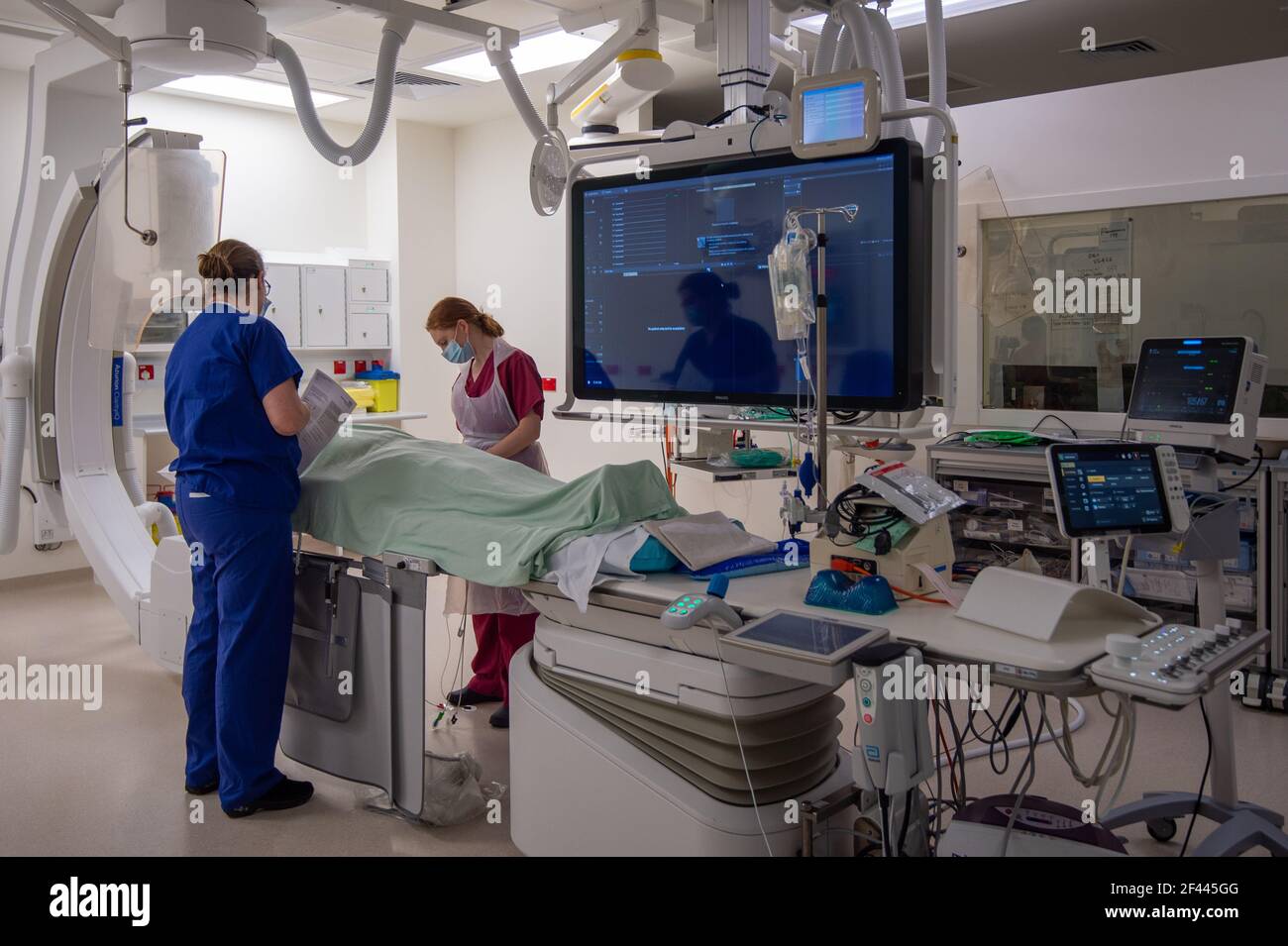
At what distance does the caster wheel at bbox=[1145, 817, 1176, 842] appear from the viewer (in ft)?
9.18

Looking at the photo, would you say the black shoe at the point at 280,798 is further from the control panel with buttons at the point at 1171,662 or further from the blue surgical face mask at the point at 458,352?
the control panel with buttons at the point at 1171,662

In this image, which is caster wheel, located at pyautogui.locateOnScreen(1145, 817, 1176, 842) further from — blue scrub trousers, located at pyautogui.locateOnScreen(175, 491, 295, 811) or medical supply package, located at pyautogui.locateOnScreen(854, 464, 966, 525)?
blue scrub trousers, located at pyautogui.locateOnScreen(175, 491, 295, 811)

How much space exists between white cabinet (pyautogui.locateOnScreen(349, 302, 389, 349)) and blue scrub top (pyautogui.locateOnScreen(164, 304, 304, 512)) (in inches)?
163

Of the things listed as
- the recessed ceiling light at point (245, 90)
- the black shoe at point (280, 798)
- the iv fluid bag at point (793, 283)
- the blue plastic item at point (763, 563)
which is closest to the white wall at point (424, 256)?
the recessed ceiling light at point (245, 90)

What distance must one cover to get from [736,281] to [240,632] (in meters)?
1.65

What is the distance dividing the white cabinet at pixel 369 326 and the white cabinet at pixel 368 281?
0.06m

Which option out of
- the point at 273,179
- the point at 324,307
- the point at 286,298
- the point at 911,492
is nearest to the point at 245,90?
the point at 273,179

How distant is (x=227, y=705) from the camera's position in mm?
2955

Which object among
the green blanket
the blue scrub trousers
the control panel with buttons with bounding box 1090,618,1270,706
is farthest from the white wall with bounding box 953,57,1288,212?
the blue scrub trousers

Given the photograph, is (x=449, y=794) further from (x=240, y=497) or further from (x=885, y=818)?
(x=885, y=818)

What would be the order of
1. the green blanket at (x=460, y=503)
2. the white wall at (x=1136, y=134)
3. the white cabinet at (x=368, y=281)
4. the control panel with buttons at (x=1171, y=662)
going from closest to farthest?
the control panel with buttons at (x=1171, y=662) < the green blanket at (x=460, y=503) < the white wall at (x=1136, y=134) < the white cabinet at (x=368, y=281)

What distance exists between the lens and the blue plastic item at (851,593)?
Answer: 80.9 inches

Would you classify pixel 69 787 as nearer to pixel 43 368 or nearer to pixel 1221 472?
pixel 43 368

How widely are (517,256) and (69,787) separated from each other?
4536mm
